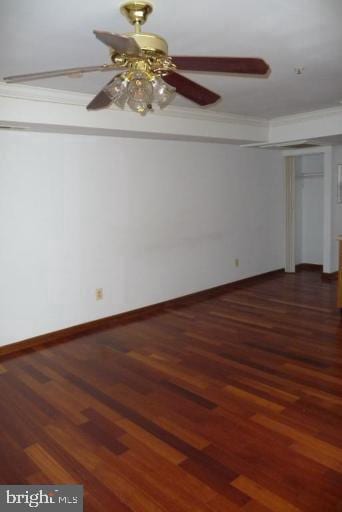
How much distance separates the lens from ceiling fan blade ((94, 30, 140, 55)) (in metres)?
1.52

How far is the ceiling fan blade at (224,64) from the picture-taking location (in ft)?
6.00

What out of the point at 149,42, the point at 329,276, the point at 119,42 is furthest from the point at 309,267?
the point at 119,42

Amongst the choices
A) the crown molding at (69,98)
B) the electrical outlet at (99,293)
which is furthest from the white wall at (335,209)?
the electrical outlet at (99,293)

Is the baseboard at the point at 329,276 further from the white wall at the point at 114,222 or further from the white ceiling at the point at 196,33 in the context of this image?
the white ceiling at the point at 196,33

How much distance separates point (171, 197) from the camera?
211 inches

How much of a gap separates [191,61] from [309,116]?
12.3 ft

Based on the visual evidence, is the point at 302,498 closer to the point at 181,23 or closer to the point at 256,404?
the point at 256,404

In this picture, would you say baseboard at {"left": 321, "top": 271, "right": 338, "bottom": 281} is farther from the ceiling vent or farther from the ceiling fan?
the ceiling fan

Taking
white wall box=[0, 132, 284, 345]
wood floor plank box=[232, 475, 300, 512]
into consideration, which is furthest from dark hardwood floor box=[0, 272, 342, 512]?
white wall box=[0, 132, 284, 345]

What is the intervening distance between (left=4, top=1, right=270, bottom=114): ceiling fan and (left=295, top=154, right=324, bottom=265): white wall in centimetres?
568

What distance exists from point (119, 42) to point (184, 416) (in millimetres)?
2239

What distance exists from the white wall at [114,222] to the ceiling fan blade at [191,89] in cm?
226

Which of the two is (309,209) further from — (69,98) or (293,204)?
(69,98)

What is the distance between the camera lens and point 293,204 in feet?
23.3
